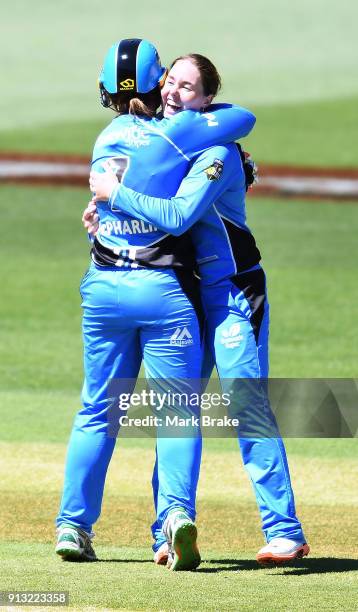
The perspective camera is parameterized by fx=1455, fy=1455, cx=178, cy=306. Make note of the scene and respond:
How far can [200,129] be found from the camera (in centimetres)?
600

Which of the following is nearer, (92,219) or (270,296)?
(92,219)

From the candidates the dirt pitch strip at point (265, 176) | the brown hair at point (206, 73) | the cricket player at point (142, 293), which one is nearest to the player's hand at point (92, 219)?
the cricket player at point (142, 293)

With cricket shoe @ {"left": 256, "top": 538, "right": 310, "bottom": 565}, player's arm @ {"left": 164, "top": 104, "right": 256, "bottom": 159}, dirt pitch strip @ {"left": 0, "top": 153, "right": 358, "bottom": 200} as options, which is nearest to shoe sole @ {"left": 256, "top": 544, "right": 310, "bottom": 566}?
cricket shoe @ {"left": 256, "top": 538, "right": 310, "bottom": 565}

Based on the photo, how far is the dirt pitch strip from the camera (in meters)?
22.9

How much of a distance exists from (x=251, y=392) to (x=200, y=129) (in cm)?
112

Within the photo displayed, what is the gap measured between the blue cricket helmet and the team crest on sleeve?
45cm

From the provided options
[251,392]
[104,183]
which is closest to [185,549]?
[251,392]

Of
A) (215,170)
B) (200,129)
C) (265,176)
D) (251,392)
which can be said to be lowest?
(251,392)

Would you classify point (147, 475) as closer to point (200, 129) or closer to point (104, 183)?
point (104, 183)

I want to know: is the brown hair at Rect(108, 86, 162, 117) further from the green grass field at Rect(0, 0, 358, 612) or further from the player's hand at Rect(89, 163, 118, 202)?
the green grass field at Rect(0, 0, 358, 612)

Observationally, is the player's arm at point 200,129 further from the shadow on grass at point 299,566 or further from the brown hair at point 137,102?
the shadow on grass at point 299,566

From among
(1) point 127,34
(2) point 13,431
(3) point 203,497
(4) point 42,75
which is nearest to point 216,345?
(3) point 203,497

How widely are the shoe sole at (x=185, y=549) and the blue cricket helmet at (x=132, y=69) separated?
1.83m

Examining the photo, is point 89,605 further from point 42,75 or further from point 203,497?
point 42,75
